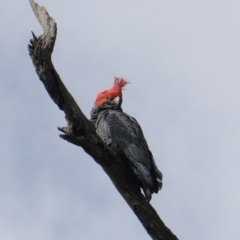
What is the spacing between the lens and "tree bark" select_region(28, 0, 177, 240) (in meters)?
6.21

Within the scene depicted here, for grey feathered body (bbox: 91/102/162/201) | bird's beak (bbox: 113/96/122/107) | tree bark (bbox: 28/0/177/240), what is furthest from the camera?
bird's beak (bbox: 113/96/122/107)

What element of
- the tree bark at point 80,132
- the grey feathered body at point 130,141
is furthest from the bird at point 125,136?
the tree bark at point 80,132

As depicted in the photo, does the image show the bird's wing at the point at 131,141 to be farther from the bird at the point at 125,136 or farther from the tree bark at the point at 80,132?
the tree bark at the point at 80,132

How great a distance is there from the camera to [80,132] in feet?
21.3

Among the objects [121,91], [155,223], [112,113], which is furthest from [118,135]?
[155,223]

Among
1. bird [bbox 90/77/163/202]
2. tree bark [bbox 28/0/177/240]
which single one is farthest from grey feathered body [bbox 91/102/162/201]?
tree bark [bbox 28/0/177/240]

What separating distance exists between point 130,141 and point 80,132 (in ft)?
5.45

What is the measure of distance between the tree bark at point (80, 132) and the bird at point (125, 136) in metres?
0.32

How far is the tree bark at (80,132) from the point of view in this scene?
621 cm

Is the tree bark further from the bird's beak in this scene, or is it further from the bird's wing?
the bird's beak

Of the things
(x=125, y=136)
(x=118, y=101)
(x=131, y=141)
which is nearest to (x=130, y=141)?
(x=131, y=141)

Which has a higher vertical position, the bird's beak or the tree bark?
the bird's beak

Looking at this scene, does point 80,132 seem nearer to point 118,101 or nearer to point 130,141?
point 130,141

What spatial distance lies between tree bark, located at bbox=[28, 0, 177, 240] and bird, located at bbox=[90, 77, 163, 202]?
0.32 meters
